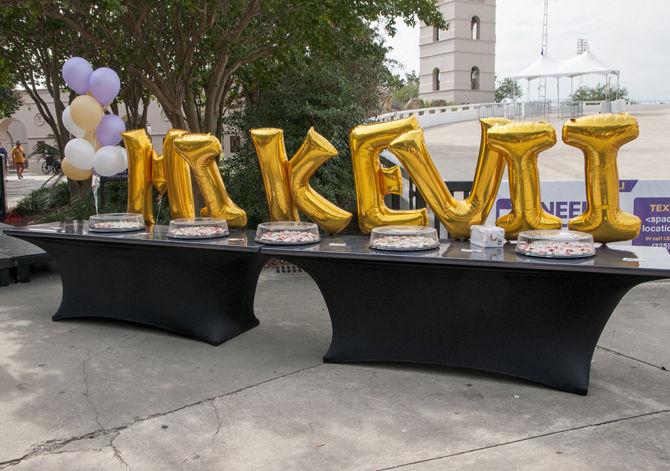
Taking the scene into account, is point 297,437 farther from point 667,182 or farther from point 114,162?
point 667,182

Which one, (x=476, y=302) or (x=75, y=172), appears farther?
(x=75, y=172)

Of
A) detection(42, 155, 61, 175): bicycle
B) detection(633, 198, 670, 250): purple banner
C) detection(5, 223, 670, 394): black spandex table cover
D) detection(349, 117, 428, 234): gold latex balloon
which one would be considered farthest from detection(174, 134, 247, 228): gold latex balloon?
detection(42, 155, 61, 175): bicycle

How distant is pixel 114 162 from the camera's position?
21.9 ft

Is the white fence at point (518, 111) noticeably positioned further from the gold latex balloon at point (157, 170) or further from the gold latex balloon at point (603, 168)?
the gold latex balloon at point (603, 168)

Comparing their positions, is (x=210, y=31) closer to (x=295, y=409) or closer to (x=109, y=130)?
(x=109, y=130)

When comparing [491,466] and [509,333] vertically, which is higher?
[509,333]

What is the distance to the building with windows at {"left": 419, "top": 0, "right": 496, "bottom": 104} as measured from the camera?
62497 millimetres

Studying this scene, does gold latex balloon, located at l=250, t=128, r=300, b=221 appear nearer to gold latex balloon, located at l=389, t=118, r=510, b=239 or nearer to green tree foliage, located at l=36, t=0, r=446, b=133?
gold latex balloon, located at l=389, t=118, r=510, b=239

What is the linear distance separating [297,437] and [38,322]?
390 cm

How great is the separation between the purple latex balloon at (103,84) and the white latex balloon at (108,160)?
523mm

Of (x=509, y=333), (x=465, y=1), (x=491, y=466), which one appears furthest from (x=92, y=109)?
(x=465, y=1)

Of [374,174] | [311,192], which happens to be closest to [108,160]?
[311,192]

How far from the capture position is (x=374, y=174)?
5.42 metres

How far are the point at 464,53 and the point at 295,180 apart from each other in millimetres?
61259
